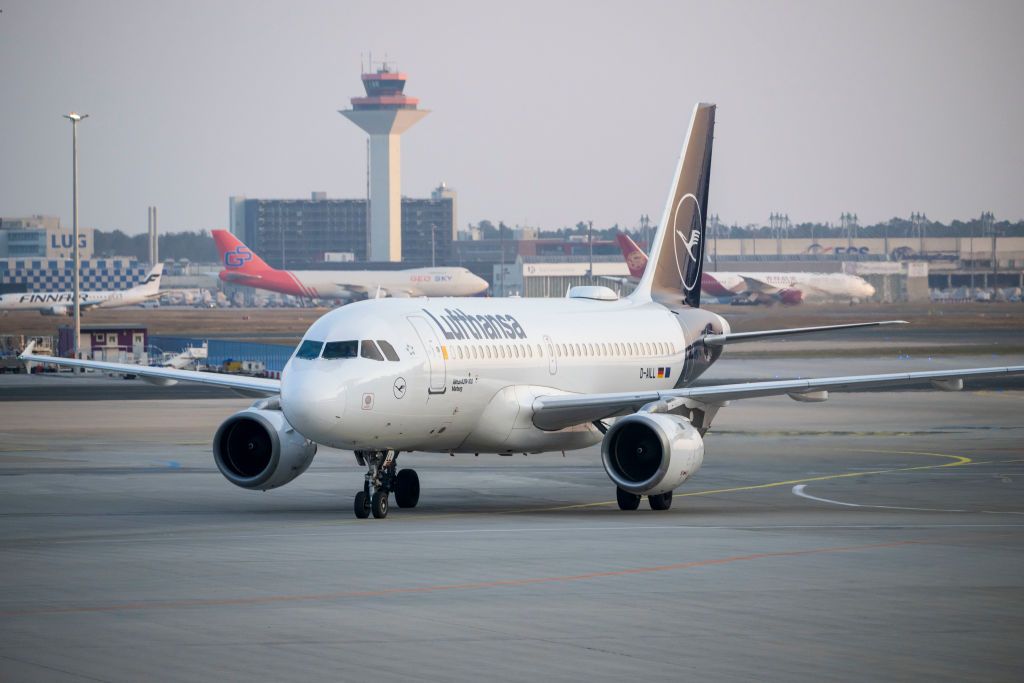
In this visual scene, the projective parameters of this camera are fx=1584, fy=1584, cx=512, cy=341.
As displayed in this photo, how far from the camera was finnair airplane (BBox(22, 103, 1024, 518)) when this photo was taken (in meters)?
28.8

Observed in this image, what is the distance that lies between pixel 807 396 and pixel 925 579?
44.8ft

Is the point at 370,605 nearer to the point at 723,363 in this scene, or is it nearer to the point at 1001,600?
the point at 1001,600

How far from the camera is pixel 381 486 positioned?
96.1 feet

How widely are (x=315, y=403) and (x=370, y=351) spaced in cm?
186

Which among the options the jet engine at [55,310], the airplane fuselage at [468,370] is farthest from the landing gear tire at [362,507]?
the jet engine at [55,310]

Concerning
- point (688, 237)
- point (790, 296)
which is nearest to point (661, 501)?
point (688, 237)

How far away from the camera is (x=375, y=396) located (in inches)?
1126

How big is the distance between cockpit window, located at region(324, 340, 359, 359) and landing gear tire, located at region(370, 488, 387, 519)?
256 centimetres

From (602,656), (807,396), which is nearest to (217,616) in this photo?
(602,656)

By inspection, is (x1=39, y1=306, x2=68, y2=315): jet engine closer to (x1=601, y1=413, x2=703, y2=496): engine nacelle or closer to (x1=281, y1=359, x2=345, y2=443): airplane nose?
(x1=601, y1=413, x2=703, y2=496): engine nacelle

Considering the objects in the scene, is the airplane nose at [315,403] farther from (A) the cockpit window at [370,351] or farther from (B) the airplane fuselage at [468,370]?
(A) the cockpit window at [370,351]

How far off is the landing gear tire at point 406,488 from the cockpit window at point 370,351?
3315mm

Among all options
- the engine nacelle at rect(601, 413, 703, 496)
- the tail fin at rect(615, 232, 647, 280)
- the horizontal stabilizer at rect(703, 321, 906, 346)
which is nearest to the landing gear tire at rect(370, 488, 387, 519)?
the engine nacelle at rect(601, 413, 703, 496)

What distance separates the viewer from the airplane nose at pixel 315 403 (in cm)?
2769
